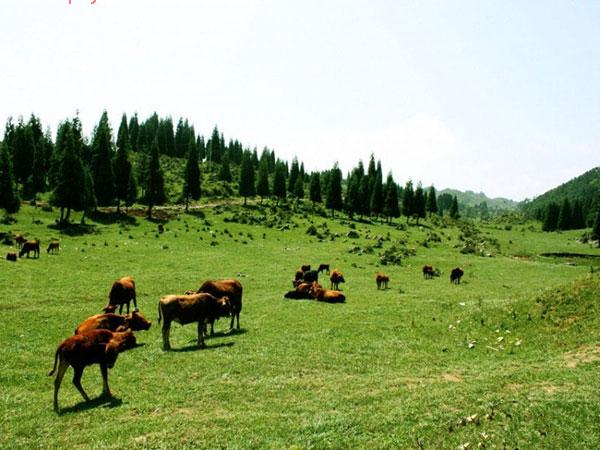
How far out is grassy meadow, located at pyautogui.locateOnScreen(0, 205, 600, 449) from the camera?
11.1 meters

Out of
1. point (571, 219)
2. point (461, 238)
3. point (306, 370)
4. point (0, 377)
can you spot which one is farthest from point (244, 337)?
point (571, 219)

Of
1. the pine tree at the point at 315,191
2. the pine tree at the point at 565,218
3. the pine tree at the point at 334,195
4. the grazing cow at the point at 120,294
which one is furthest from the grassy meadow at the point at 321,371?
the pine tree at the point at 565,218

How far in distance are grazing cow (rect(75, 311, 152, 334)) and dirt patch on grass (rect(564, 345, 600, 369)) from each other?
2012cm

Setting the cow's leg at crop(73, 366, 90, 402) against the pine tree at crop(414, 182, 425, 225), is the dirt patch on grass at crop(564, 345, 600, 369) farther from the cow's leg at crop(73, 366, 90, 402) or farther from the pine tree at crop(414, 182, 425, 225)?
the pine tree at crop(414, 182, 425, 225)

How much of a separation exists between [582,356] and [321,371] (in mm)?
10993

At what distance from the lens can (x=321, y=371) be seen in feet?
54.6

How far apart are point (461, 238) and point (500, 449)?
89.7m

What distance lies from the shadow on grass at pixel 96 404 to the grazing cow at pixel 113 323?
5.22 m

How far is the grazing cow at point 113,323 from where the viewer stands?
63.0 ft

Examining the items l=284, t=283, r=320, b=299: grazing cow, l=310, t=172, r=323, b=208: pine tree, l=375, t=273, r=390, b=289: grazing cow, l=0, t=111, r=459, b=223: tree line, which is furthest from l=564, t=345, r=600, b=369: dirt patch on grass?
l=310, t=172, r=323, b=208: pine tree

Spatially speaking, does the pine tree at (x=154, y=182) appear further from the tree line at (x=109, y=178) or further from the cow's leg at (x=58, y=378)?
the cow's leg at (x=58, y=378)

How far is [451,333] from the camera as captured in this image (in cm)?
→ 2233

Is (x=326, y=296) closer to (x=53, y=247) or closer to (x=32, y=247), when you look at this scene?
(x=32, y=247)

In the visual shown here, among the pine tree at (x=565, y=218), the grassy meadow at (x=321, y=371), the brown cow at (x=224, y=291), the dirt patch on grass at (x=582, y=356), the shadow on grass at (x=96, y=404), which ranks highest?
the pine tree at (x=565, y=218)
